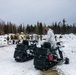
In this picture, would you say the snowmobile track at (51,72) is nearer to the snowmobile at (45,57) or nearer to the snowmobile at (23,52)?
the snowmobile at (45,57)

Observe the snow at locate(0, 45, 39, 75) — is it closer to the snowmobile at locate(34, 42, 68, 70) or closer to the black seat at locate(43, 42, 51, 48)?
the snowmobile at locate(34, 42, 68, 70)

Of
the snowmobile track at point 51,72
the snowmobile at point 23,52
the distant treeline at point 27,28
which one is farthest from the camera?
the distant treeline at point 27,28

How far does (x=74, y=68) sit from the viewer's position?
12727 millimetres

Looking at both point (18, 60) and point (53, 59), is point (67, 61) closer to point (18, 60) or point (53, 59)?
point (53, 59)

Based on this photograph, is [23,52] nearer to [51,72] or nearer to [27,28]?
[51,72]

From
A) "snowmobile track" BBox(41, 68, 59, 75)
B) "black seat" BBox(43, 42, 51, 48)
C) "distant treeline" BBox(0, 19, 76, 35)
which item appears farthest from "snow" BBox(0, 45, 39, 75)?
"distant treeline" BBox(0, 19, 76, 35)

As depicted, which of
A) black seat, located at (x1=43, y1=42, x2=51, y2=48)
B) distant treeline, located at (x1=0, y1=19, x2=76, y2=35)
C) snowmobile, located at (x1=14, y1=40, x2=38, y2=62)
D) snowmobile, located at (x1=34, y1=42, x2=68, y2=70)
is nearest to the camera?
snowmobile, located at (x1=34, y1=42, x2=68, y2=70)

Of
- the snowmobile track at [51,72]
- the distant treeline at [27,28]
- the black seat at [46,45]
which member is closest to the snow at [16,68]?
the snowmobile track at [51,72]

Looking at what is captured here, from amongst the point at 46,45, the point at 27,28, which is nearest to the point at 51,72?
the point at 46,45

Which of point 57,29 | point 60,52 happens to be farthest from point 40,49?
point 57,29

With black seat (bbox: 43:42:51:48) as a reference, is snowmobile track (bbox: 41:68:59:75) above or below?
below

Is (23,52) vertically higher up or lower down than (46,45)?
lower down

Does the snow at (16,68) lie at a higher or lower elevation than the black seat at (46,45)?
lower

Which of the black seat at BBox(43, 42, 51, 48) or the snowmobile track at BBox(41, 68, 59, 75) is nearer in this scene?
the snowmobile track at BBox(41, 68, 59, 75)
